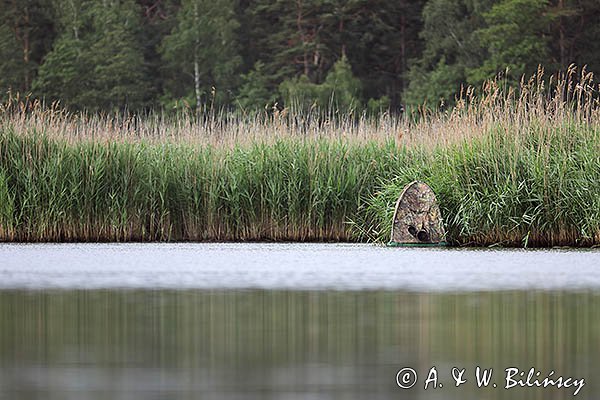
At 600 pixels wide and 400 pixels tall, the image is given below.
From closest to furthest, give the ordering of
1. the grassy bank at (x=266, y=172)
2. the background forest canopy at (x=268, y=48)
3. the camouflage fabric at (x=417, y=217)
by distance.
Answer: the camouflage fabric at (x=417, y=217) → the grassy bank at (x=266, y=172) → the background forest canopy at (x=268, y=48)

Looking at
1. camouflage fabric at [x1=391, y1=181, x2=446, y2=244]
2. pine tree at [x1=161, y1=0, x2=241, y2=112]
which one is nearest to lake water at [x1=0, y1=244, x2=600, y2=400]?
camouflage fabric at [x1=391, y1=181, x2=446, y2=244]

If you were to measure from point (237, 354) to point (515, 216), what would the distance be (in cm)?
725

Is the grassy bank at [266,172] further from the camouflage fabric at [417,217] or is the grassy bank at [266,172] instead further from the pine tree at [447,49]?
the pine tree at [447,49]

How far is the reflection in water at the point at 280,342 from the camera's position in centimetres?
459

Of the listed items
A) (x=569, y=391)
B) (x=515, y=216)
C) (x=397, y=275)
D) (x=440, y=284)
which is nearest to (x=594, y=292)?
(x=440, y=284)

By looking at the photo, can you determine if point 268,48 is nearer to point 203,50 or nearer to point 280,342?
point 203,50

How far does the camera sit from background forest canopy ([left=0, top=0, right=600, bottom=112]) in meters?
37.6

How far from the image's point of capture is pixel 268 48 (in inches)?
1695

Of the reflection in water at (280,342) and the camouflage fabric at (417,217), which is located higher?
the reflection in water at (280,342)

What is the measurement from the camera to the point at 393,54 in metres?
42.6

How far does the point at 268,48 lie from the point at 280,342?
124 ft

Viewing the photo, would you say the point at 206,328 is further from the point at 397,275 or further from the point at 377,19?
the point at 377,19

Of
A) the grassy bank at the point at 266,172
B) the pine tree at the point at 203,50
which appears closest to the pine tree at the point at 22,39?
the pine tree at the point at 203,50

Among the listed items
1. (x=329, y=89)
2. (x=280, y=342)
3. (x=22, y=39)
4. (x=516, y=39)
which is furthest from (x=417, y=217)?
(x=22, y=39)
